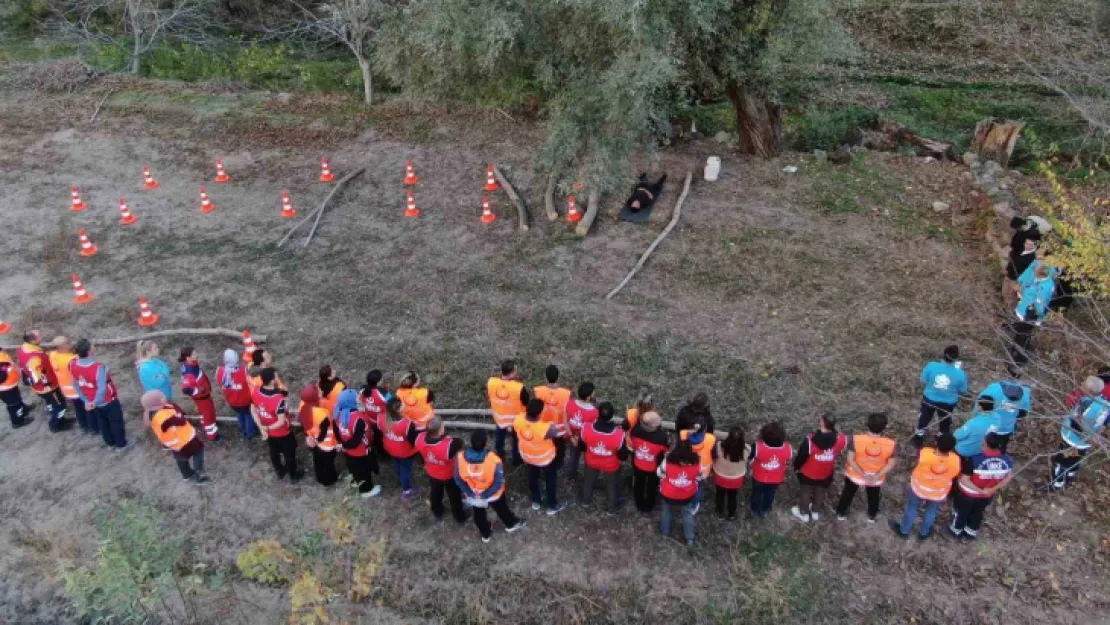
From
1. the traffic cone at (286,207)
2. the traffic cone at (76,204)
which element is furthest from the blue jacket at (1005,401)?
the traffic cone at (76,204)

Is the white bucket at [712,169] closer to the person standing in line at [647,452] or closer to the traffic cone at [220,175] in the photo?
the person standing in line at [647,452]

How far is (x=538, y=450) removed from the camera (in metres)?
7.61

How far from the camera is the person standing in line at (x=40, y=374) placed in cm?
910

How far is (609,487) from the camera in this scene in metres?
8.00

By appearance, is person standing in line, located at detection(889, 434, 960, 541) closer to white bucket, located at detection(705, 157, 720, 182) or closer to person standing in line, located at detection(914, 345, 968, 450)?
person standing in line, located at detection(914, 345, 968, 450)

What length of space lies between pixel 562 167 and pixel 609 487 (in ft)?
22.8

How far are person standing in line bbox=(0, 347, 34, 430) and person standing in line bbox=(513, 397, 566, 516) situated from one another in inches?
247

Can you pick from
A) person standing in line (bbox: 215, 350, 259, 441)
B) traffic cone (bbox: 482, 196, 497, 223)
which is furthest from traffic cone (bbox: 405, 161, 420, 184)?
person standing in line (bbox: 215, 350, 259, 441)

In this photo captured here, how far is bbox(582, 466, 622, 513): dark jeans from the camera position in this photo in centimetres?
791

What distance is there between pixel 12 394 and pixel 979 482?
10818mm

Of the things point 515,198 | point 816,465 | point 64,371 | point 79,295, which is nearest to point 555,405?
point 816,465

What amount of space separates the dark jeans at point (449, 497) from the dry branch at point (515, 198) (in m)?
6.50

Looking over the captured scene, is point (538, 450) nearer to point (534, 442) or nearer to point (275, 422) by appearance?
point (534, 442)

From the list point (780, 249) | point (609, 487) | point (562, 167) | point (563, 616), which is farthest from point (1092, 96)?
point (563, 616)
